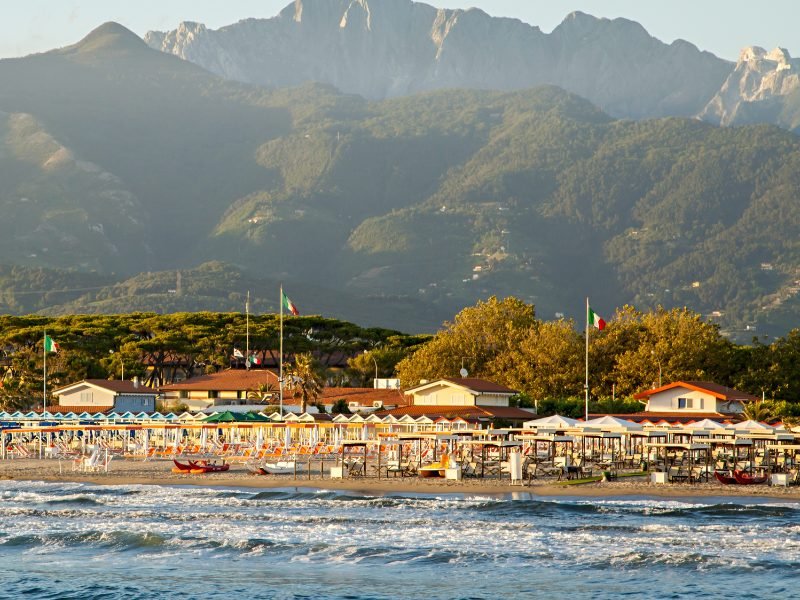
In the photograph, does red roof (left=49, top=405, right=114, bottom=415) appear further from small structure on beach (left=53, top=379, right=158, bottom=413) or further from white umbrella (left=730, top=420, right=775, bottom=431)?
white umbrella (left=730, top=420, right=775, bottom=431)

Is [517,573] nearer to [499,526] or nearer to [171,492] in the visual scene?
[499,526]

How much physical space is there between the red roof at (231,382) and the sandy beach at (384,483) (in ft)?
110

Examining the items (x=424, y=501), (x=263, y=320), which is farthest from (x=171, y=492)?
(x=263, y=320)

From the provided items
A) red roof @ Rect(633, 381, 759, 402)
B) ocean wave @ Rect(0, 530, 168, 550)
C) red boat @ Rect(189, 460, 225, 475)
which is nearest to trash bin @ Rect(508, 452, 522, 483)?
red boat @ Rect(189, 460, 225, 475)

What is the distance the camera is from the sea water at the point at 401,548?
33344 mm

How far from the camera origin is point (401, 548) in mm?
38781

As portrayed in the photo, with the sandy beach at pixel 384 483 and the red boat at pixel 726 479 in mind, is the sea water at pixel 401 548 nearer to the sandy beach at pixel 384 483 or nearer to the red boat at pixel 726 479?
the sandy beach at pixel 384 483

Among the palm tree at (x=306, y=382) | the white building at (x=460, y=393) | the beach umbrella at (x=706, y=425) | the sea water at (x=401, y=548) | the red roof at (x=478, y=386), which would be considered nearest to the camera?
the sea water at (x=401, y=548)

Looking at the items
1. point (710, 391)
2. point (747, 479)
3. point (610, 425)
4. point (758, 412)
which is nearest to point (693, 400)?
point (710, 391)

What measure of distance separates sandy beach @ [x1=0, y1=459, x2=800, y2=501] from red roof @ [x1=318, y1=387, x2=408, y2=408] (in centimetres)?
2368

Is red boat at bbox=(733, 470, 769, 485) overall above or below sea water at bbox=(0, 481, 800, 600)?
above

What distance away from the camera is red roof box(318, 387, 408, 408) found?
312 ft

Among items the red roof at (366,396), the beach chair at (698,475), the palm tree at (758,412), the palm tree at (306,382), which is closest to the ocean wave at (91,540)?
the beach chair at (698,475)

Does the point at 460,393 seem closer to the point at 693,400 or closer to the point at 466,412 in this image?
the point at 466,412
